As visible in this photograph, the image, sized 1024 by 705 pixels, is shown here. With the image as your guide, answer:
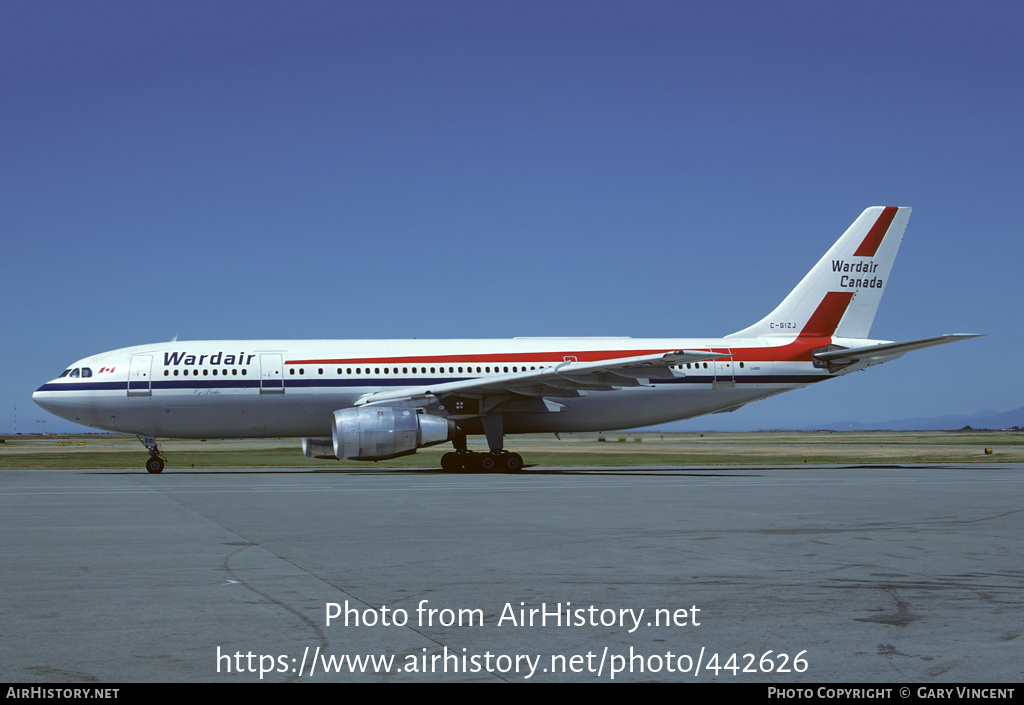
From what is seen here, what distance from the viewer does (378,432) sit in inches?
968

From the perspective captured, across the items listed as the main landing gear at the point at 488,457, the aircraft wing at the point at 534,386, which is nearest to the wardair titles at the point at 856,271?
the aircraft wing at the point at 534,386

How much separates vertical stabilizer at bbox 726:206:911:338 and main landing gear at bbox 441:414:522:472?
8.81 metres

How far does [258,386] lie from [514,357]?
7.69 metres

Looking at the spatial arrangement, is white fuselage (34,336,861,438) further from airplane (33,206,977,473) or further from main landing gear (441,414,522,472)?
main landing gear (441,414,522,472)

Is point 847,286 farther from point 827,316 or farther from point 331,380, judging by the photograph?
point 331,380

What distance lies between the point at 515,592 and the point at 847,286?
1060 inches

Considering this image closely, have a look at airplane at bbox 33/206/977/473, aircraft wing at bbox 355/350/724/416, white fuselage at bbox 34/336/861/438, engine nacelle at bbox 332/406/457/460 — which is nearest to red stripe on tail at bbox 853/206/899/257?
airplane at bbox 33/206/977/473

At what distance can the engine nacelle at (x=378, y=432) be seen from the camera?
24.5m

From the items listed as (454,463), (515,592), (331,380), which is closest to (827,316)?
(454,463)

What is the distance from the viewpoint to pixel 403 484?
21.9 meters

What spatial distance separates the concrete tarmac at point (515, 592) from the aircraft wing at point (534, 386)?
373 inches

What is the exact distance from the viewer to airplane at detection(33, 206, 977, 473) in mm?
26203

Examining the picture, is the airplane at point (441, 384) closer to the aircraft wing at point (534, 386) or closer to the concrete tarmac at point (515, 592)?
the aircraft wing at point (534, 386)
